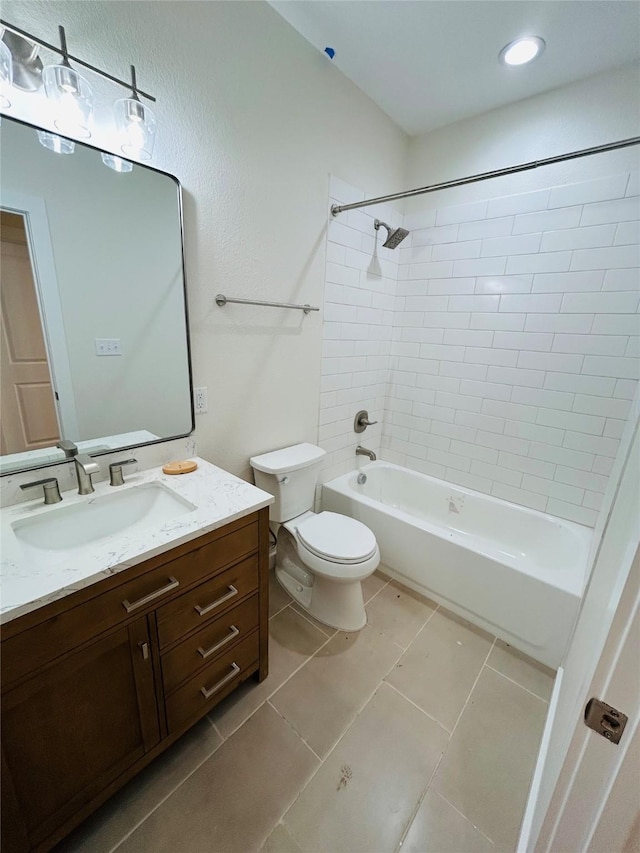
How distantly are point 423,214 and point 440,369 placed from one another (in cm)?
103

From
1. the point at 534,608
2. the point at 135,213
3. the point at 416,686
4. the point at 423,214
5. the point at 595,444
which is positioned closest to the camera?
the point at 135,213

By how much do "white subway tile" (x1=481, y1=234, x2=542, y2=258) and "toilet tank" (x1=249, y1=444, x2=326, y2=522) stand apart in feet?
5.17

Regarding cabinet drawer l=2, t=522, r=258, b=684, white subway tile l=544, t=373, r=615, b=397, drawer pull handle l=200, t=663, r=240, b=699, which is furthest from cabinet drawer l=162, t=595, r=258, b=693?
white subway tile l=544, t=373, r=615, b=397

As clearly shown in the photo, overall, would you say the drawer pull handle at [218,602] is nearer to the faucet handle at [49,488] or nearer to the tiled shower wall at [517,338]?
the faucet handle at [49,488]

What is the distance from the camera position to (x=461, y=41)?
1.52 m

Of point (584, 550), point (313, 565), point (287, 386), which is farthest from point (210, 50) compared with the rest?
point (584, 550)

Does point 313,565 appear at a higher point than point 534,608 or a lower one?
higher

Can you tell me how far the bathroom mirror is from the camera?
101 cm

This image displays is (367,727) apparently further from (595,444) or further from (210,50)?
(210,50)

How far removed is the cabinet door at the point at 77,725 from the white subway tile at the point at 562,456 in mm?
2122

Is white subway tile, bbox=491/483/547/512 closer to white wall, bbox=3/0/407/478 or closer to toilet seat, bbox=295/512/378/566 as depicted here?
toilet seat, bbox=295/512/378/566

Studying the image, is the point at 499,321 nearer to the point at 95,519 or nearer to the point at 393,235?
the point at 393,235

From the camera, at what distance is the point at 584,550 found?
1.79 metres

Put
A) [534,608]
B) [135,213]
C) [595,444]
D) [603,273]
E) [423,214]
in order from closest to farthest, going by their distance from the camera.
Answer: [135,213] < [534,608] < [603,273] < [595,444] < [423,214]
